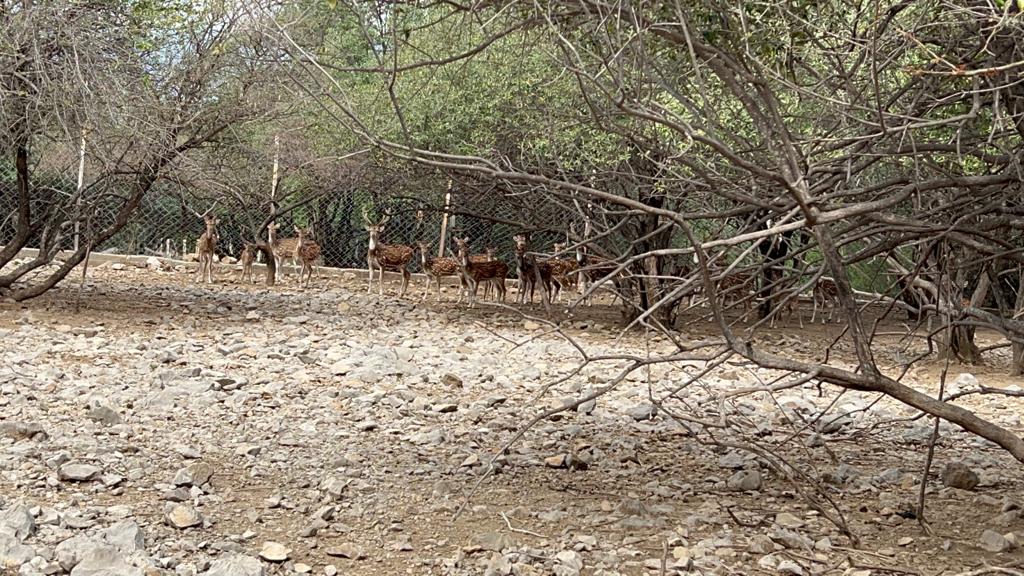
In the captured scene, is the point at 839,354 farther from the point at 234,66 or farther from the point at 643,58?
the point at 643,58

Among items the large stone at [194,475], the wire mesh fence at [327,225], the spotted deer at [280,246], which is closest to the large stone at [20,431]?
the large stone at [194,475]

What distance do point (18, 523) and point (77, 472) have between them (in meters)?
0.85

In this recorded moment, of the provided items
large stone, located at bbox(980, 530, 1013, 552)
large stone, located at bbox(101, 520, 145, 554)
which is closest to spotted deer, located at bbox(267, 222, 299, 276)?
large stone, located at bbox(101, 520, 145, 554)

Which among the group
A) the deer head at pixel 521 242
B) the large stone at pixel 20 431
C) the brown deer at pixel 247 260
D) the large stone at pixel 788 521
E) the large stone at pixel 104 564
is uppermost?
the deer head at pixel 521 242

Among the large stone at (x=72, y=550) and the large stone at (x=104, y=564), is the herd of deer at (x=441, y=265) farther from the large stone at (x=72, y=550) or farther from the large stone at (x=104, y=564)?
the large stone at (x=104, y=564)

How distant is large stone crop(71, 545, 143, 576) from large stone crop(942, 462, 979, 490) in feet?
12.6

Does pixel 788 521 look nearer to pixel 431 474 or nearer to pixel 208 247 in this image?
pixel 431 474

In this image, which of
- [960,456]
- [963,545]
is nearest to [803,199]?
[963,545]

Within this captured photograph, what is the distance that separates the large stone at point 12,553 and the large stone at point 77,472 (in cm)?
93

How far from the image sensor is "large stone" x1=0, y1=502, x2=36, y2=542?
14.7 feet

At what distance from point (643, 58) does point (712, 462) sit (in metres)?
3.28

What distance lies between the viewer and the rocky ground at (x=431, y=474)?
456 cm

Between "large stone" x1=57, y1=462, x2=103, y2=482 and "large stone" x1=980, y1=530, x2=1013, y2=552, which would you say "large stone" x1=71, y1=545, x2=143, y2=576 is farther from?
"large stone" x1=980, y1=530, x2=1013, y2=552

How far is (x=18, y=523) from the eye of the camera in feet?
14.9
